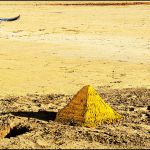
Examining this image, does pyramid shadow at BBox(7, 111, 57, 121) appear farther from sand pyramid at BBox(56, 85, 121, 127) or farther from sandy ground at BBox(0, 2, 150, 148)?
sand pyramid at BBox(56, 85, 121, 127)

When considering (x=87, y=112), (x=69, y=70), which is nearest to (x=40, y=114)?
(x=87, y=112)

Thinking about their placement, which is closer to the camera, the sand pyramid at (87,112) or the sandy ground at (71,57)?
the sand pyramid at (87,112)

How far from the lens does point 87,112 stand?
830 centimetres

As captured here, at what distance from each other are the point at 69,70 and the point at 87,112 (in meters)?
5.74

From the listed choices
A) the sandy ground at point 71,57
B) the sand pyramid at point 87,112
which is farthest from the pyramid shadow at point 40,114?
the sandy ground at point 71,57

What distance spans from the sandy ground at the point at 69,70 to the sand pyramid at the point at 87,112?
0.22 m

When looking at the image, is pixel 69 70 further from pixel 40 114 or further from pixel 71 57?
pixel 40 114

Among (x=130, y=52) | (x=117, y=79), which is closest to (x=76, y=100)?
(x=117, y=79)

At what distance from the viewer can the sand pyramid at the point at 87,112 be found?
325 inches

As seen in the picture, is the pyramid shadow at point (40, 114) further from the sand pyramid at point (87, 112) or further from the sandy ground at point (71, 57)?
the sandy ground at point (71, 57)

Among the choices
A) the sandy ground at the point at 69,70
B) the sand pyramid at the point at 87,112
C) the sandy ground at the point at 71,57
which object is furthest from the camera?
the sandy ground at the point at 71,57

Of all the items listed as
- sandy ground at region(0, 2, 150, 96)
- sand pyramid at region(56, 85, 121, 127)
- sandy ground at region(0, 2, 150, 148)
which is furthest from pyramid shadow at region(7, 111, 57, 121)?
sandy ground at region(0, 2, 150, 96)

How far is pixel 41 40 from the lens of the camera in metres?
A: 20.9

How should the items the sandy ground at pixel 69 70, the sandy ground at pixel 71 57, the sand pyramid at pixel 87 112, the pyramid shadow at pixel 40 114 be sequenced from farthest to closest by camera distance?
the sandy ground at pixel 71 57, the pyramid shadow at pixel 40 114, the sand pyramid at pixel 87 112, the sandy ground at pixel 69 70
